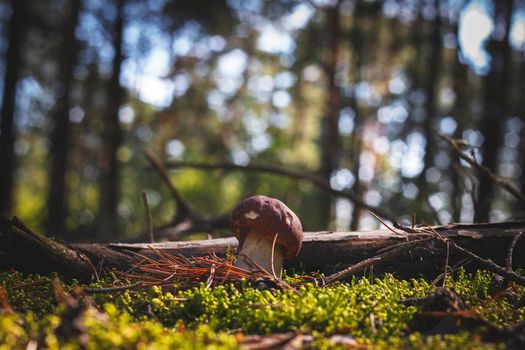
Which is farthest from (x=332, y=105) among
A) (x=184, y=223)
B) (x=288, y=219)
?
(x=288, y=219)

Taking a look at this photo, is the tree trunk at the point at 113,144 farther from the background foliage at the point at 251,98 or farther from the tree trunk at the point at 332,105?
the tree trunk at the point at 332,105

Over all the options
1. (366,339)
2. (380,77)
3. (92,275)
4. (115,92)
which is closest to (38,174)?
(115,92)

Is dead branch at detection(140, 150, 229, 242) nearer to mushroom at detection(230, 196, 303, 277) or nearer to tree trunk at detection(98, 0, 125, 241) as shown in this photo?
mushroom at detection(230, 196, 303, 277)

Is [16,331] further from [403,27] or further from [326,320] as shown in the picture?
[403,27]

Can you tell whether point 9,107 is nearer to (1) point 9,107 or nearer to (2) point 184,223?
(1) point 9,107

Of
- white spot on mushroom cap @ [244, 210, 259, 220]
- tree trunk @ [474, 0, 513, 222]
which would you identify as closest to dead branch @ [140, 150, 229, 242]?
white spot on mushroom cap @ [244, 210, 259, 220]

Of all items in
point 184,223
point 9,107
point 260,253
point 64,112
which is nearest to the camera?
point 260,253
